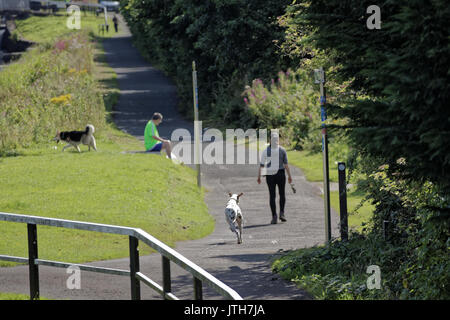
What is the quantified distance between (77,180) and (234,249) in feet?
22.2

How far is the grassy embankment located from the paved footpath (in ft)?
2.64

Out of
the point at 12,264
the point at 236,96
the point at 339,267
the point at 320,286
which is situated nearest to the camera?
the point at 320,286

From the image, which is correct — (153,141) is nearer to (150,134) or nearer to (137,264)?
(150,134)

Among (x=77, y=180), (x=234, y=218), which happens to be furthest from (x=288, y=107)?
(x=234, y=218)

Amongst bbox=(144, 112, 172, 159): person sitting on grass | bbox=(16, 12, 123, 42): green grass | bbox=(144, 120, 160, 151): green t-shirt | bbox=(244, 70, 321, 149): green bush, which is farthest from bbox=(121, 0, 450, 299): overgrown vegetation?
bbox=(16, 12, 123, 42): green grass

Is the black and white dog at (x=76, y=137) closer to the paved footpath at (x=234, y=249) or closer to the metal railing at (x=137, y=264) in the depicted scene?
the paved footpath at (x=234, y=249)

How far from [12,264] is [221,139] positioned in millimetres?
18097

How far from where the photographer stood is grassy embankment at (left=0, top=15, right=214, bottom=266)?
13.7 metres

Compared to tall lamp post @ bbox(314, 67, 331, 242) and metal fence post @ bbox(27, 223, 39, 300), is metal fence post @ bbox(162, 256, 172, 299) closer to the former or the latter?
metal fence post @ bbox(27, 223, 39, 300)

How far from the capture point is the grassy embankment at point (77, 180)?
13.7m

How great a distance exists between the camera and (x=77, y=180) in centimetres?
1858
